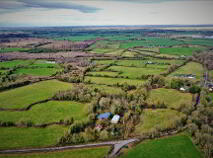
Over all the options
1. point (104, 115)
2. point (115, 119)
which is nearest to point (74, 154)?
point (115, 119)

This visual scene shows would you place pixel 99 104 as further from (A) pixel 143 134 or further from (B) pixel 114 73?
(B) pixel 114 73

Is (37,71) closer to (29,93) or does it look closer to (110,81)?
(29,93)

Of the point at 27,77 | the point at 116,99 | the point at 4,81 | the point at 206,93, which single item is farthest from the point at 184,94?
the point at 4,81

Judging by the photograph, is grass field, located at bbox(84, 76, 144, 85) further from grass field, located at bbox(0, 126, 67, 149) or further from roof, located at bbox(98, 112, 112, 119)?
grass field, located at bbox(0, 126, 67, 149)

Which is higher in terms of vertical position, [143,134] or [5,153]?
[143,134]

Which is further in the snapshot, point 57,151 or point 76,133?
point 76,133

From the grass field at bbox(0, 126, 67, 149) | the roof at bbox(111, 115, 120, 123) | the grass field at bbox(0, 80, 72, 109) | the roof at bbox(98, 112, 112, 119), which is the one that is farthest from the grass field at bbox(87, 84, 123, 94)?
the grass field at bbox(0, 126, 67, 149)
